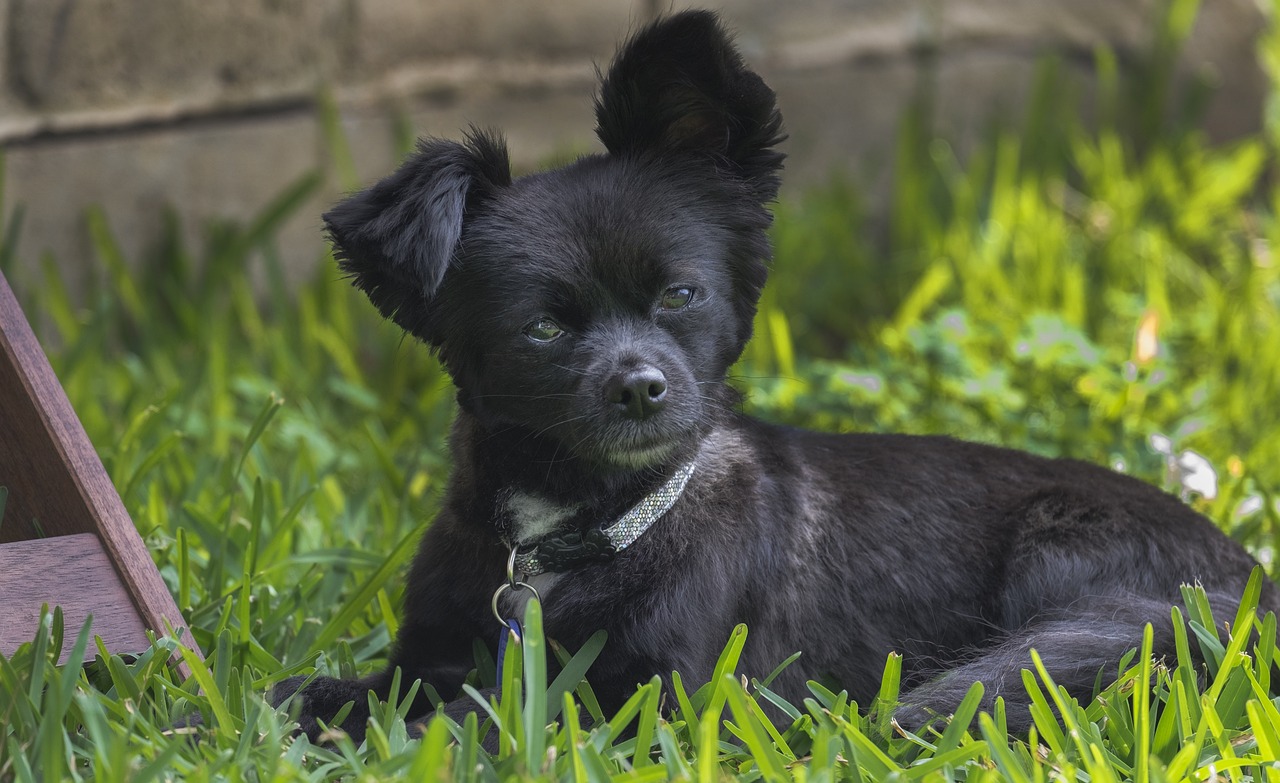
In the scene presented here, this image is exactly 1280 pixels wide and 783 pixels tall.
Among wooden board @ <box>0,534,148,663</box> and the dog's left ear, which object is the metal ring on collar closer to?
wooden board @ <box>0,534,148,663</box>

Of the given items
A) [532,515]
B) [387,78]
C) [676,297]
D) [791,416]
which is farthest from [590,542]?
[387,78]

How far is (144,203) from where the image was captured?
193 inches

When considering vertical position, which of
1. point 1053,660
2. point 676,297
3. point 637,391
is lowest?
point 1053,660

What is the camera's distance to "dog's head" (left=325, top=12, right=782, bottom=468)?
2.34 meters

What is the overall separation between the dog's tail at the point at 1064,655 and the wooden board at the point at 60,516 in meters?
1.43

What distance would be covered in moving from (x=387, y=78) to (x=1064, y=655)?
12.1 ft

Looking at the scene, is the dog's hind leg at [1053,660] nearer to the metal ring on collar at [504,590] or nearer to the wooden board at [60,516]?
the metal ring on collar at [504,590]

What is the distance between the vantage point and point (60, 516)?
8.02ft

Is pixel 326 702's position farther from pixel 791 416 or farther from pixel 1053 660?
pixel 791 416

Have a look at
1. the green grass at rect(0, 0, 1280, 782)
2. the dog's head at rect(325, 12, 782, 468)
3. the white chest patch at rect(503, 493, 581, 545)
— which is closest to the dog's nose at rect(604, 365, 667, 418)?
the dog's head at rect(325, 12, 782, 468)

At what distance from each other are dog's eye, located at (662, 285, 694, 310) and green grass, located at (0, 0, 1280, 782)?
0.62 meters

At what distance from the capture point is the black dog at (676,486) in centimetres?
238

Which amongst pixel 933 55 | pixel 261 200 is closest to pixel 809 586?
pixel 261 200

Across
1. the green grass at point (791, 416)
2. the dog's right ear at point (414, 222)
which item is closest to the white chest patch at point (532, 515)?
the green grass at point (791, 416)
